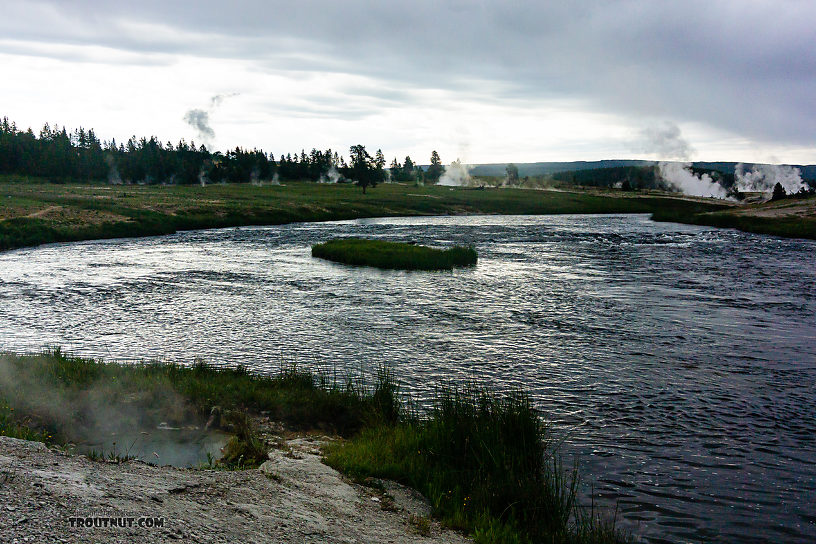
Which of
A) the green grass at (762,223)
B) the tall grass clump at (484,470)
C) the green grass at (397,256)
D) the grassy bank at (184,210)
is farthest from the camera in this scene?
the green grass at (762,223)

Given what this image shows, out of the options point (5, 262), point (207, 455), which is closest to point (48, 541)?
point (207, 455)

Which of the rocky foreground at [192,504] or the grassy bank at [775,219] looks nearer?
the rocky foreground at [192,504]

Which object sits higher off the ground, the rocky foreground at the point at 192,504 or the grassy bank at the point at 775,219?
the grassy bank at the point at 775,219

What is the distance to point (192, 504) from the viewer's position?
8.22 meters

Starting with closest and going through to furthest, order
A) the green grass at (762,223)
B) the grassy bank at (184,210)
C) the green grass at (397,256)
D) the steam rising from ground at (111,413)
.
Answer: the steam rising from ground at (111,413), the green grass at (397,256), the grassy bank at (184,210), the green grass at (762,223)

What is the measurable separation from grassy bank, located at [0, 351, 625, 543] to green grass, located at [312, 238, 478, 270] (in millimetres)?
26375

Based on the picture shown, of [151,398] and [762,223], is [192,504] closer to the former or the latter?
[151,398]

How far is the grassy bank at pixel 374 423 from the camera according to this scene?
32.4 feet

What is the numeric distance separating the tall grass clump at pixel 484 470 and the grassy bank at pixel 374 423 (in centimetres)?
2

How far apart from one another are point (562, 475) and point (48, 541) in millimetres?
8396

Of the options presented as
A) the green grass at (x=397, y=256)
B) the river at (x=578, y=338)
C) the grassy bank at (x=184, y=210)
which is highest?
the grassy bank at (x=184, y=210)

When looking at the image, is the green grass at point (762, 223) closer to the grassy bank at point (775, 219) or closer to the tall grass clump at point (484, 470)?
the grassy bank at point (775, 219)

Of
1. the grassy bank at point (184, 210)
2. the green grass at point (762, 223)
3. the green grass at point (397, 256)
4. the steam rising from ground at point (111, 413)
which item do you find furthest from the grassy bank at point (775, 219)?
the steam rising from ground at point (111, 413)

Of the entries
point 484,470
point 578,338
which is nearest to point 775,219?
point 578,338
